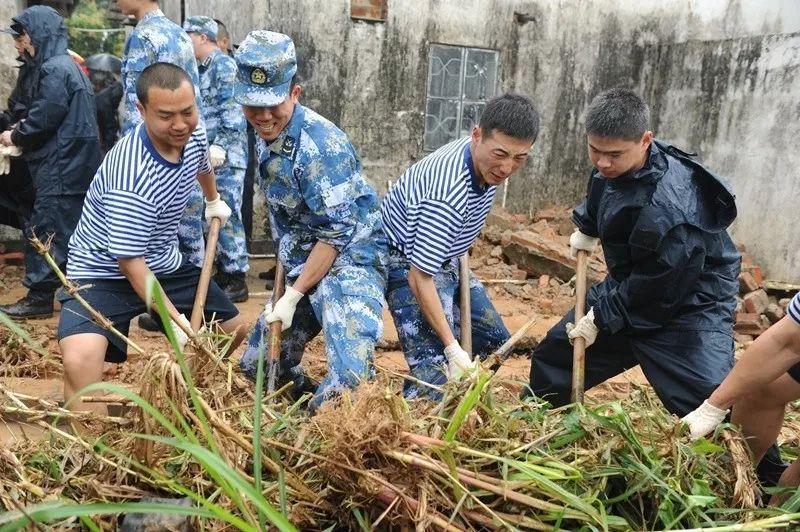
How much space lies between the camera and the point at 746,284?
22.5 feet

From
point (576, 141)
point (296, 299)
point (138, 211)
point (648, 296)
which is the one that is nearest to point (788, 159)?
A: point (576, 141)

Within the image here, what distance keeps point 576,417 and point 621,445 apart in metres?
Result: 0.16

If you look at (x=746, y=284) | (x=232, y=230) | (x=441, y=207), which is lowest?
(x=746, y=284)

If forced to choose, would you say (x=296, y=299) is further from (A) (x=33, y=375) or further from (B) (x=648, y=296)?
(A) (x=33, y=375)

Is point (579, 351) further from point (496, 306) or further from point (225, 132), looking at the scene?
point (225, 132)

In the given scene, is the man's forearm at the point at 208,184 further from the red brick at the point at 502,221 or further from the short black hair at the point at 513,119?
the red brick at the point at 502,221

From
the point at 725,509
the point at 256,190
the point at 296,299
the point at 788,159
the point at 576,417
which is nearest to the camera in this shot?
the point at 725,509

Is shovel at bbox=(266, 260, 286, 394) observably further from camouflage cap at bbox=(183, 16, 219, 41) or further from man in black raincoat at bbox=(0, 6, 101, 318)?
camouflage cap at bbox=(183, 16, 219, 41)

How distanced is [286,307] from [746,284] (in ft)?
16.8

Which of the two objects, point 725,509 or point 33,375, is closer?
point 725,509

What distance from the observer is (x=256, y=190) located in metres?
7.83

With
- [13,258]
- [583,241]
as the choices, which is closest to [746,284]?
[583,241]

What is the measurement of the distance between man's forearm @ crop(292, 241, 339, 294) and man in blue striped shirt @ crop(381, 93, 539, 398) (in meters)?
0.36

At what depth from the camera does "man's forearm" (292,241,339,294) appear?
10.7 feet
